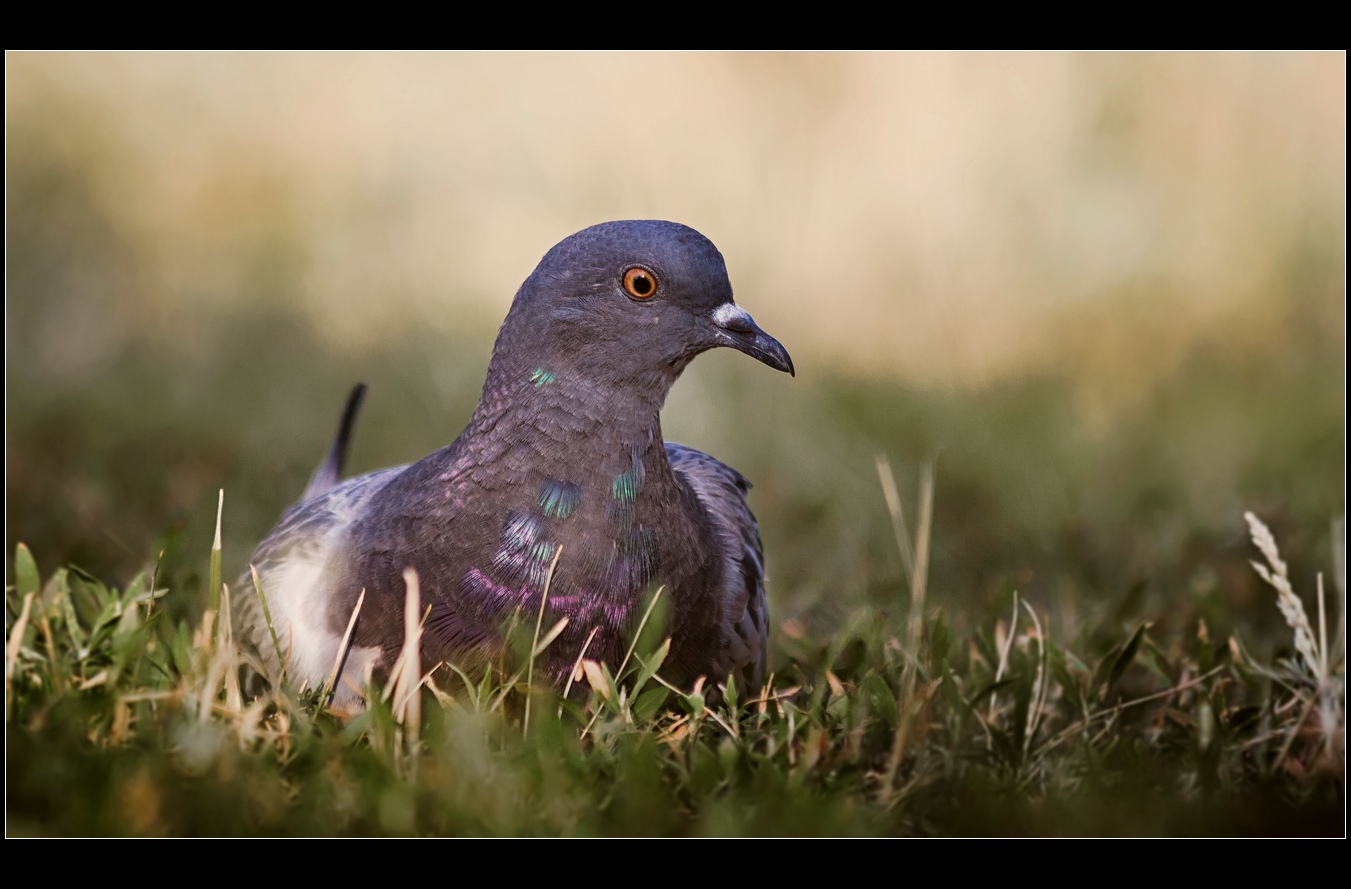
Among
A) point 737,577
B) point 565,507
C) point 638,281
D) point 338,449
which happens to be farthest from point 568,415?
point 338,449

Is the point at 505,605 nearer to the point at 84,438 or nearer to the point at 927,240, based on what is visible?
the point at 84,438

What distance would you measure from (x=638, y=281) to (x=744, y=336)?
0.31m

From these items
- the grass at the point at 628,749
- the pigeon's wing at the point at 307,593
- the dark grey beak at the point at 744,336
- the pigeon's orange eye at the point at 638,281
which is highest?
the pigeon's orange eye at the point at 638,281

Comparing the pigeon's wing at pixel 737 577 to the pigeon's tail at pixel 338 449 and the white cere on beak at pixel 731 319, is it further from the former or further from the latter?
the pigeon's tail at pixel 338 449

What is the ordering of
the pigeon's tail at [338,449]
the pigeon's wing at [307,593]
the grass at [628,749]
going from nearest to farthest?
the grass at [628,749], the pigeon's wing at [307,593], the pigeon's tail at [338,449]

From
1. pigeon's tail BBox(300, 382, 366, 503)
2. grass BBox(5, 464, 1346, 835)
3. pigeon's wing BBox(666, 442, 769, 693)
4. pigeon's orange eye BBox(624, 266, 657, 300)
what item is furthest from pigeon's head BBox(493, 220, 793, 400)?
pigeon's tail BBox(300, 382, 366, 503)

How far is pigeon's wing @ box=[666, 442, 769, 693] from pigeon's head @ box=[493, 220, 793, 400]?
1.58ft

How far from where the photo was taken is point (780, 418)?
6891 millimetres

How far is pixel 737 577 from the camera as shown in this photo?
390cm

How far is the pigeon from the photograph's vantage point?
11.4 feet

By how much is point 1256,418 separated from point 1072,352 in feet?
3.05

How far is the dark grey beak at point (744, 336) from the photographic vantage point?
142 inches

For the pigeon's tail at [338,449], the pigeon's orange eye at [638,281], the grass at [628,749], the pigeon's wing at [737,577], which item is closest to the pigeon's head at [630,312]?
the pigeon's orange eye at [638,281]

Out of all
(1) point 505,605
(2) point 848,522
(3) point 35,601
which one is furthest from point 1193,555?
(3) point 35,601
